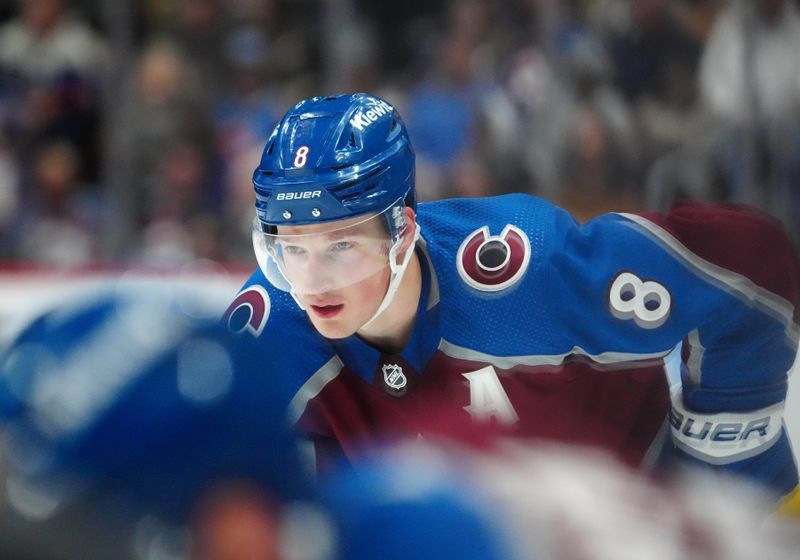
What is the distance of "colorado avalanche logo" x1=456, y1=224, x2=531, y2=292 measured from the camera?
7.85 feet

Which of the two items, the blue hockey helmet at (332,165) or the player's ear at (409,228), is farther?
the player's ear at (409,228)

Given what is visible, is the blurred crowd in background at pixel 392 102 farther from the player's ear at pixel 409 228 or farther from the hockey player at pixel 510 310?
the player's ear at pixel 409 228

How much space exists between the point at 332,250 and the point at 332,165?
6.5 inches

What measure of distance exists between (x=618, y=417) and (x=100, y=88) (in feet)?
11.5

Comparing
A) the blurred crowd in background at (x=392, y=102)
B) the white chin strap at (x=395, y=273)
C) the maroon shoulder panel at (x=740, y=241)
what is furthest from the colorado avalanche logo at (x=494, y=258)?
the blurred crowd in background at (x=392, y=102)

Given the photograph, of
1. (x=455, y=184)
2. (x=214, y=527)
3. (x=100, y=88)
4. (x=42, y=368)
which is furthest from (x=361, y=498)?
(x=100, y=88)

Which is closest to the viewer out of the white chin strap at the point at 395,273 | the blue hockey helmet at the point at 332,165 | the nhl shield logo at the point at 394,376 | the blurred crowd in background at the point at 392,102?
the blue hockey helmet at the point at 332,165

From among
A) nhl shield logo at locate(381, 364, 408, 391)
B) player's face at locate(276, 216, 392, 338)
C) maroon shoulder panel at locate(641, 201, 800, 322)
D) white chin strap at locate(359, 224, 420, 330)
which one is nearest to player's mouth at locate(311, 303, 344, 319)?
player's face at locate(276, 216, 392, 338)

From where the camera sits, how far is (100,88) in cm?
534

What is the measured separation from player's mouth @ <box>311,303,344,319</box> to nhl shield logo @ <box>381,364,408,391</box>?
0.82ft

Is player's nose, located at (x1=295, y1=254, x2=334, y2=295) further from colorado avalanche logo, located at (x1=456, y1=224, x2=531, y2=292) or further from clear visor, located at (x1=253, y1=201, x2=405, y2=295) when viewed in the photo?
colorado avalanche logo, located at (x1=456, y1=224, x2=531, y2=292)

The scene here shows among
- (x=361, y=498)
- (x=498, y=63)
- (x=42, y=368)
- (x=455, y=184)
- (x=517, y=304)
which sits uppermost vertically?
(x=42, y=368)

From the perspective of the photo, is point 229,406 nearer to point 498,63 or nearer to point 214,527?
point 214,527

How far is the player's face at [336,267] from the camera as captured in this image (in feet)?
7.25
